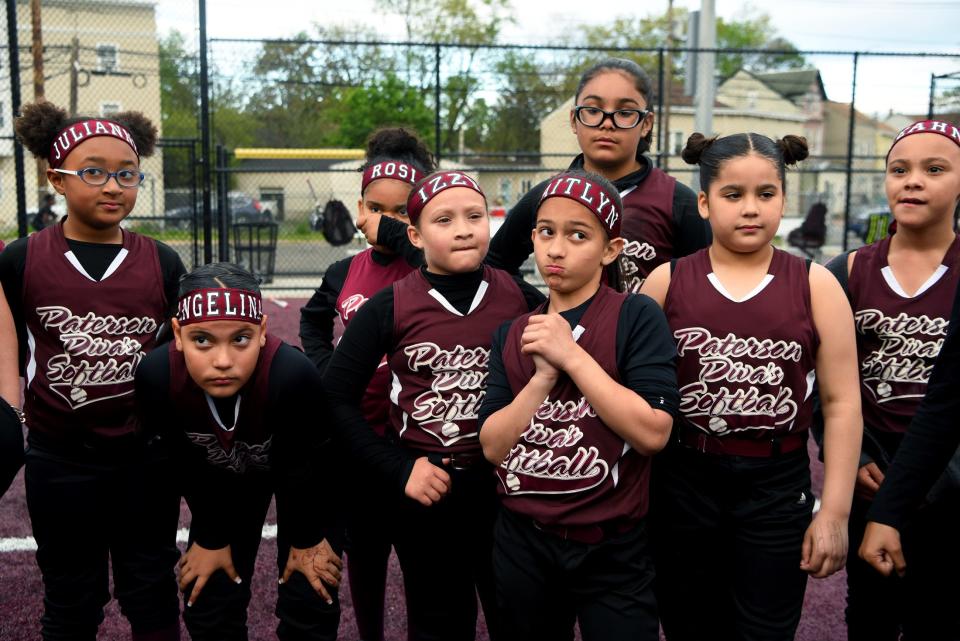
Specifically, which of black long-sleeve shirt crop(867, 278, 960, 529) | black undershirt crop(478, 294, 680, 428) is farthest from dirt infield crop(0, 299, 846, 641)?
black undershirt crop(478, 294, 680, 428)

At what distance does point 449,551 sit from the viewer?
2562mm

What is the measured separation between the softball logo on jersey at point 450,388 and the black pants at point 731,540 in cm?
59

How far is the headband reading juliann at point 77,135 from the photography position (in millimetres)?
2846

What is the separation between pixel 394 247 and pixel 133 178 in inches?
36.7

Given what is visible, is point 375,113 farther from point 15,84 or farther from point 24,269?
point 24,269

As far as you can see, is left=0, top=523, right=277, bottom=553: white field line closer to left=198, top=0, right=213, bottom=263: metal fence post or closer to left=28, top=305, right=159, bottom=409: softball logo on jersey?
left=28, top=305, right=159, bottom=409: softball logo on jersey

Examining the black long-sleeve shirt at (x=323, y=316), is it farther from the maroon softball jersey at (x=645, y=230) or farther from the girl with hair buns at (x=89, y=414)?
the maroon softball jersey at (x=645, y=230)

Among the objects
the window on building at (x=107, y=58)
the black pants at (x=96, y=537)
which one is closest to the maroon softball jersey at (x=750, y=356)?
the black pants at (x=96, y=537)

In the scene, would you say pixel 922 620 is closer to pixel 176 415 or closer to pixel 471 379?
pixel 471 379

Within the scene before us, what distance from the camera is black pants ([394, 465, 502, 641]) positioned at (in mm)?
2529

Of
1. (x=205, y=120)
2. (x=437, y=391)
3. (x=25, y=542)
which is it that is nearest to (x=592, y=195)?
(x=437, y=391)

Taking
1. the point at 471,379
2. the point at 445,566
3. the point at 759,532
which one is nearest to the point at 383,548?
the point at 445,566

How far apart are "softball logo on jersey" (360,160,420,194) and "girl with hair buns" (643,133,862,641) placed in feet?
3.70

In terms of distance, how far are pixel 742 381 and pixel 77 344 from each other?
6.82 ft
